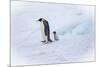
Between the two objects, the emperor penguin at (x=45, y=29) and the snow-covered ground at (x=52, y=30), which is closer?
the snow-covered ground at (x=52, y=30)

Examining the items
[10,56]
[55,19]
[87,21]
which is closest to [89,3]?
[87,21]

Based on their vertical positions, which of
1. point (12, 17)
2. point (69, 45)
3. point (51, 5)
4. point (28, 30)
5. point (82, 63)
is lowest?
point (82, 63)

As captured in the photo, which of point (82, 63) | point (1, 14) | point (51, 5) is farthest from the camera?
point (82, 63)

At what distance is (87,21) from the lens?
7.73ft

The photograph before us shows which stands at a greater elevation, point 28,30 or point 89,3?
point 89,3

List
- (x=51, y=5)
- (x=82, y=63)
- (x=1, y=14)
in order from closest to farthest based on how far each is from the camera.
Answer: (x=1, y=14)
(x=51, y=5)
(x=82, y=63)

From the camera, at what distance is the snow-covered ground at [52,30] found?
2.04 meters

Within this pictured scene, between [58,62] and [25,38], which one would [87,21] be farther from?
[25,38]

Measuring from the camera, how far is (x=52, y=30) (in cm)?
219

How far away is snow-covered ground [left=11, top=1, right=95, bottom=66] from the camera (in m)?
2.04

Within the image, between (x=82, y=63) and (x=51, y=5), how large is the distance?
810mm

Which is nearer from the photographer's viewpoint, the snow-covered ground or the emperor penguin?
the snow-covered ground

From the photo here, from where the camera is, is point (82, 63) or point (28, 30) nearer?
point (28, 30)
